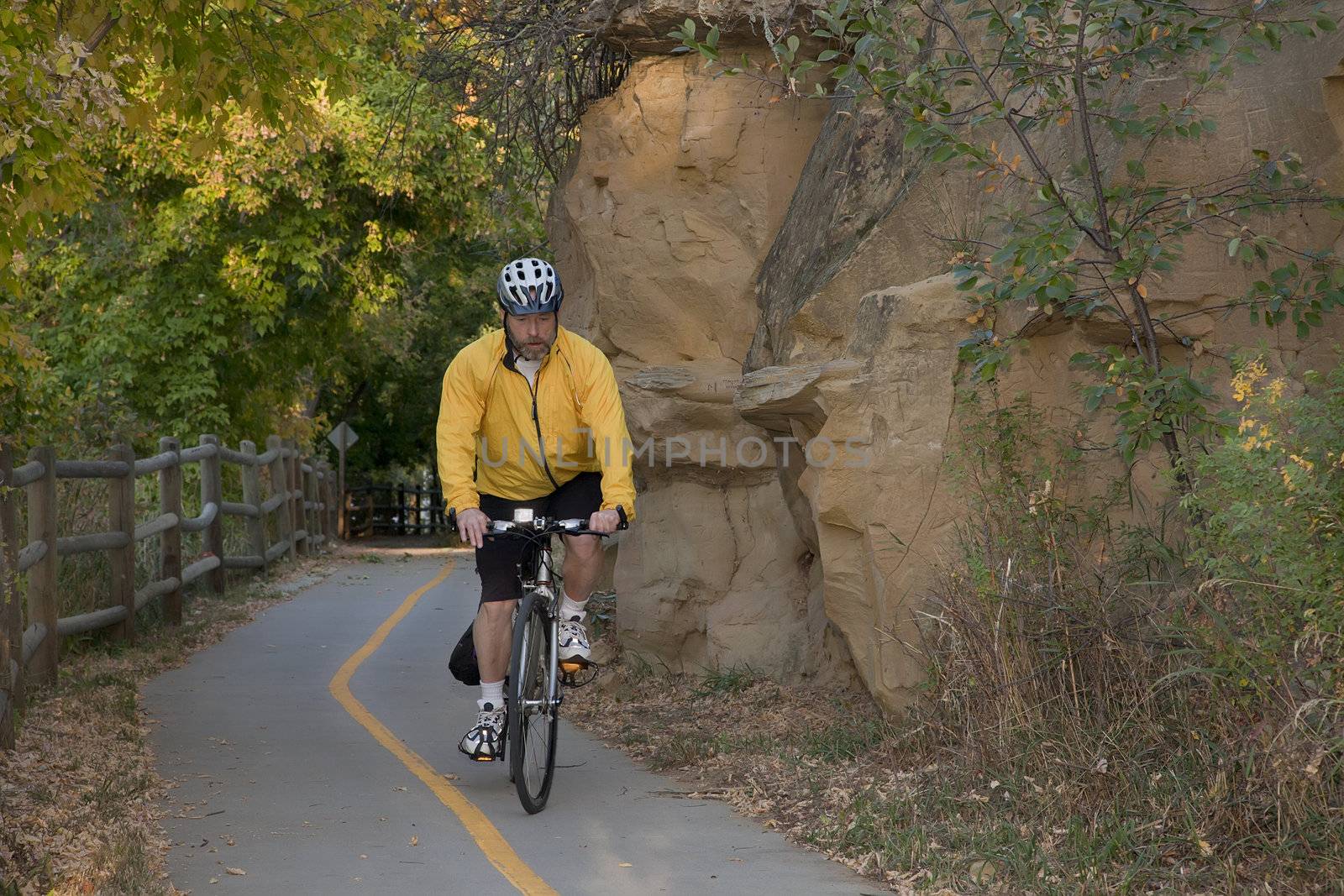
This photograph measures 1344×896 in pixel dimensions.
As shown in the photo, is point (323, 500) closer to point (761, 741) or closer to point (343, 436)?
point (343, 436)

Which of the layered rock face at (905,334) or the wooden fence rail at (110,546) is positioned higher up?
the layered rock face at (905,334)

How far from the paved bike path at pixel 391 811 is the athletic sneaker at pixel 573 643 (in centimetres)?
66

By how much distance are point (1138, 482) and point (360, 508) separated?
38087 millimetres

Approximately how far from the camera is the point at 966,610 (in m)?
6.55

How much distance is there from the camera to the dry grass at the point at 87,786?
18.0 feet

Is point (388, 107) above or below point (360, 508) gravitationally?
above

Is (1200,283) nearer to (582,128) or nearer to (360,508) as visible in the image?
(582,128)

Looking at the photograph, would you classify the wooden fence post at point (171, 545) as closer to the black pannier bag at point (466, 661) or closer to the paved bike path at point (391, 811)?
the paved bike path at point (391, 811)

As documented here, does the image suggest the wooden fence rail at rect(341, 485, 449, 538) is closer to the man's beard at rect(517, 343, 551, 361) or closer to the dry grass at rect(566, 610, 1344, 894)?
the man's beard at rect(517, 343, 551, 361)

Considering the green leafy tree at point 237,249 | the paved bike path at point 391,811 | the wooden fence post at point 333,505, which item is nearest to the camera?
the paved bike path at point 391,811

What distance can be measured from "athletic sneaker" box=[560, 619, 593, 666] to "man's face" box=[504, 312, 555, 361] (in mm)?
1331

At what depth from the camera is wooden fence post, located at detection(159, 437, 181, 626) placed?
13.5m

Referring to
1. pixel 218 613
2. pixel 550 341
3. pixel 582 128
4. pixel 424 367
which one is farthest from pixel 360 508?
pixel 550 341

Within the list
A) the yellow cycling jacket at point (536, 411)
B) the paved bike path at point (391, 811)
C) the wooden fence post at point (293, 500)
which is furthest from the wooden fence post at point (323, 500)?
the yellow cycling jacket at point (536, 411)
